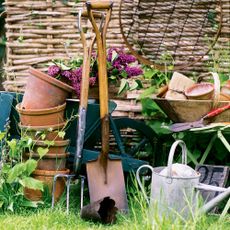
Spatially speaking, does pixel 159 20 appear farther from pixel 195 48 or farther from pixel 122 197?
pixel 122 197

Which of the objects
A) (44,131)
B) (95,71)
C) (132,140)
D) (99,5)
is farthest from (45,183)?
(132,140)

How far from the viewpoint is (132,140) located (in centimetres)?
541

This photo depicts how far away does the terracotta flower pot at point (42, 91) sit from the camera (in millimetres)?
4160

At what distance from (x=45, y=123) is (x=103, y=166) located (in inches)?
20.8

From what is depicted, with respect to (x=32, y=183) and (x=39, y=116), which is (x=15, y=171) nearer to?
(x=32, y=183)

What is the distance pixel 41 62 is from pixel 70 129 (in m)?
1.26

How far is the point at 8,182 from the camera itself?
399 cm

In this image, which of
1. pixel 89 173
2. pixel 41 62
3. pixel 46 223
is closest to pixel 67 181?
pixel 89 173

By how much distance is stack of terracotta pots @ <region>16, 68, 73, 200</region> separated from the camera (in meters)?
4.12

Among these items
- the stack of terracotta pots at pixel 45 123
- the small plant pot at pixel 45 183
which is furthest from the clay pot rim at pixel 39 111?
the small plant pot at pixel 45 183

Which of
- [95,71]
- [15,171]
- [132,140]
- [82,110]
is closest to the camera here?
[15,171]

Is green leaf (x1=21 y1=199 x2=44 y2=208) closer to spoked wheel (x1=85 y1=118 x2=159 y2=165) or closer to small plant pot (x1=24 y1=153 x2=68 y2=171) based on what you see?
small plant pot (x1=24 y1=153 x2=68 y2=171)

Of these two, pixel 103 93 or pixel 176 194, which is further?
pixel 103 93

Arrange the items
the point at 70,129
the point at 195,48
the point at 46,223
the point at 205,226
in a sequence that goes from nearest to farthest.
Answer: the point at 205,226, the point at 46,223, the point at 70,129, the point at 195,48
